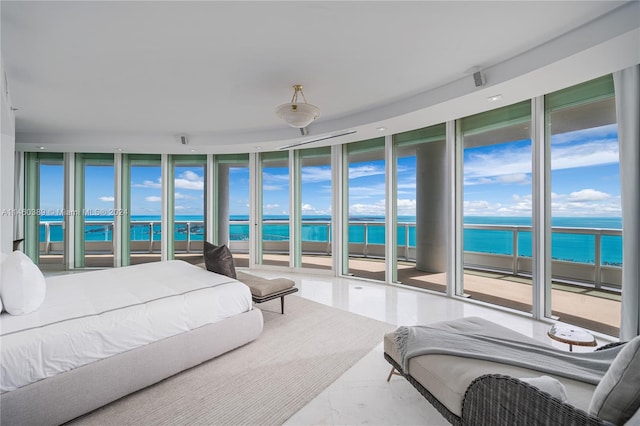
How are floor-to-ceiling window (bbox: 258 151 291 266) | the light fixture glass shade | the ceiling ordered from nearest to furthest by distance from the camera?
the ceiling, the light fixture glass shade, floor-to-ceiling window (bbox: 258 151 291 266)

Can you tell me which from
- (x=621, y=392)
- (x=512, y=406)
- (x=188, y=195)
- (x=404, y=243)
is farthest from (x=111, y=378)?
(x=188, y=195)

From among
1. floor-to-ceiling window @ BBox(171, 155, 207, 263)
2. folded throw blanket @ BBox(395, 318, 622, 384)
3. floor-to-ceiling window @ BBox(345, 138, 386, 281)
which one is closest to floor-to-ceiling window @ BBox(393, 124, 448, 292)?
floor-to-ceiling window @ BBox(345, 138, 386, 281)

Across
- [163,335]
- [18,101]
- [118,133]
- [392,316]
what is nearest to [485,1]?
[392,316]

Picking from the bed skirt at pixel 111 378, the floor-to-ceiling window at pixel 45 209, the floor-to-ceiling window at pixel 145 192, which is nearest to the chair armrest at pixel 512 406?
the bed skirt at pixel 111 378

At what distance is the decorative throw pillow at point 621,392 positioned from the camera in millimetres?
1066

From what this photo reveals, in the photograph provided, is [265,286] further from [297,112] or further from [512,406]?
[512,406]

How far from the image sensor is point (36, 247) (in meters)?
6.17

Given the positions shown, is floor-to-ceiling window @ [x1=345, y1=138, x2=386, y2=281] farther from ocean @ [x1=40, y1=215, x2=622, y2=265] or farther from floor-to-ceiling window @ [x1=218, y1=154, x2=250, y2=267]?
floor-to-ceiling window @ [x1=218, y1=154, x2=250, y2=267]

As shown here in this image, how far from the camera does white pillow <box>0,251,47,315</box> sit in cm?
200

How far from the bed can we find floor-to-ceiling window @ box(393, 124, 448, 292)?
336 centimetres

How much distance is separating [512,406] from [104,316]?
2.54 meters

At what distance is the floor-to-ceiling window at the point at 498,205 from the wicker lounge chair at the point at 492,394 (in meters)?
2.71

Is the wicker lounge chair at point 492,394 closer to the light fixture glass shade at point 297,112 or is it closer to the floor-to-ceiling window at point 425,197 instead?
the light fixture glass shade at point 297,112

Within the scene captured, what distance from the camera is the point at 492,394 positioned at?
52.7 inches
